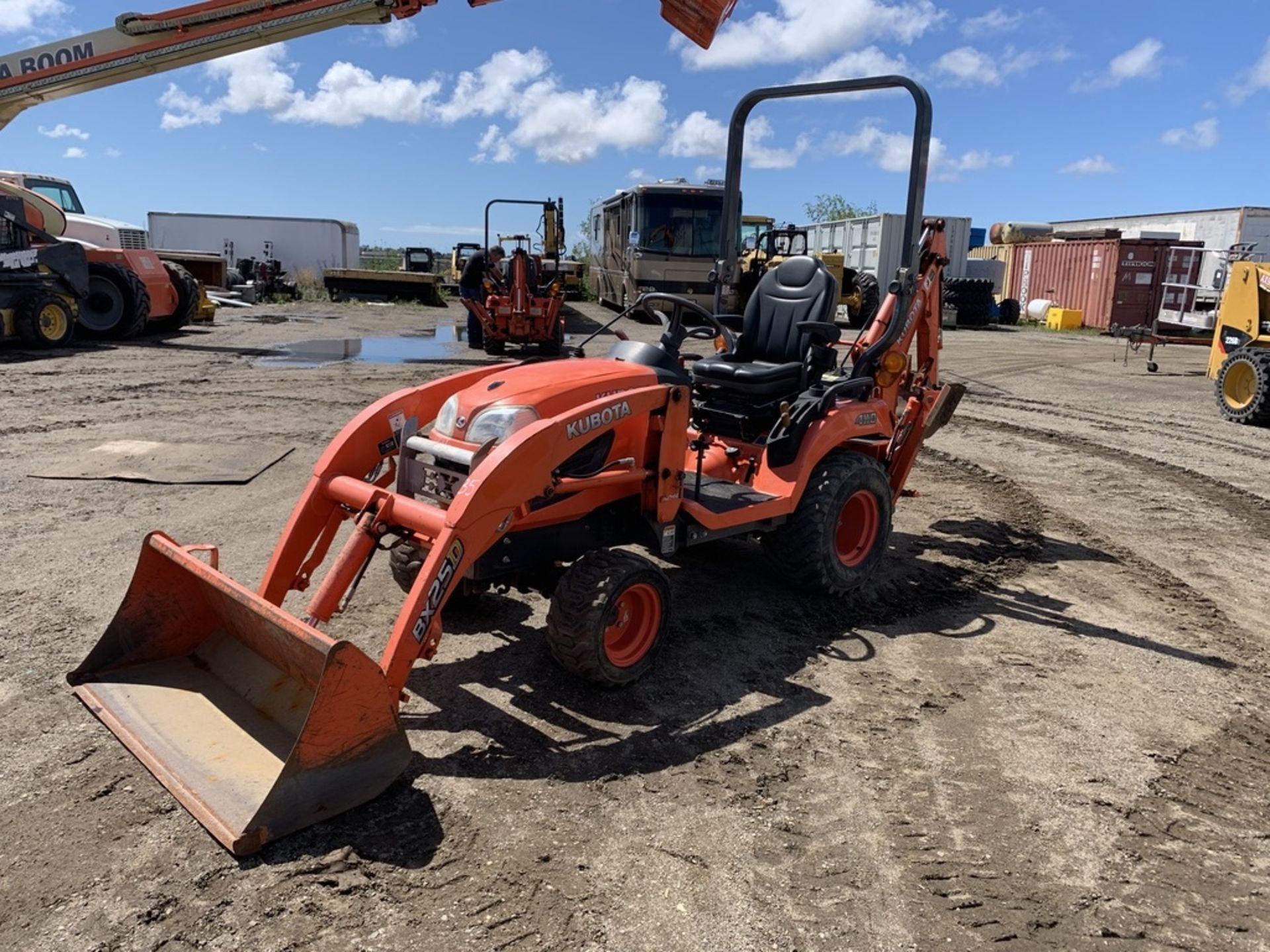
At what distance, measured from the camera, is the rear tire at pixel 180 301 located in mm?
16172

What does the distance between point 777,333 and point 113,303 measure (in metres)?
13.3

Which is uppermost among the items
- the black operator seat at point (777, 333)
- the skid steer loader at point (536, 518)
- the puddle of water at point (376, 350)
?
the black operator seat at point (777, 333)

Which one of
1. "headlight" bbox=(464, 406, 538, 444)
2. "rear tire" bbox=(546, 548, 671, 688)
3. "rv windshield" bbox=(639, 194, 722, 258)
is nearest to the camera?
"rear tire" bbox=(546, 548, 671, 688)

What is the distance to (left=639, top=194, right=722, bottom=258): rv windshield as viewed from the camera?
1981cm

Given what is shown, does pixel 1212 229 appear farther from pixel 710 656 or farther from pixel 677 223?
pixel 710 656

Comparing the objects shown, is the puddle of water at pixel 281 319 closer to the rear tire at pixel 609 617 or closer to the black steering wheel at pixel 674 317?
the black steering wheel at pixel 674 317

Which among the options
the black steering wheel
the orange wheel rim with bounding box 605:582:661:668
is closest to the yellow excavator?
the black steering wheel

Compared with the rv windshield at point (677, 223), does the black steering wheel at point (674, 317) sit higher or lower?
lower

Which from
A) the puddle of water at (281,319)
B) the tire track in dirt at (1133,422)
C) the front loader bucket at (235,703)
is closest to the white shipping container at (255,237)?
the puddle of water at (281,319)

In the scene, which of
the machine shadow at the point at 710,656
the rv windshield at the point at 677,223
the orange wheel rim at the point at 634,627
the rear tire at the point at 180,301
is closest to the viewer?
the machine shadow at the point at 710,656

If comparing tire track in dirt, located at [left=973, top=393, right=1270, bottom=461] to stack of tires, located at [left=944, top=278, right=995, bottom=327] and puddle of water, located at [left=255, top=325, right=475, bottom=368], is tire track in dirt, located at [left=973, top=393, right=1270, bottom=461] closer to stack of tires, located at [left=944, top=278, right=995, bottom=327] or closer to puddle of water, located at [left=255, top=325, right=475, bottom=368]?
puddle of water, located at [left=255, top=325, right=475, bottom=368]

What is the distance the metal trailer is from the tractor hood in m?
24.8

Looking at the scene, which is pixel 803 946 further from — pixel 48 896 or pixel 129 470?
pixel 129 470

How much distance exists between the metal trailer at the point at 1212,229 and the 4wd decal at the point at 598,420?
2503 cm
